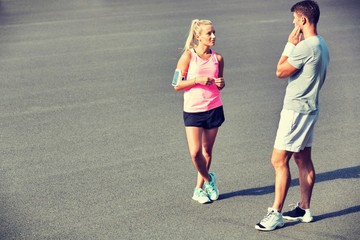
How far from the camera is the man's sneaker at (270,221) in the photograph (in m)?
7.13

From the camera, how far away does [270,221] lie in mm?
7137

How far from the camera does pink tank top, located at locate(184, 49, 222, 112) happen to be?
25.1ft

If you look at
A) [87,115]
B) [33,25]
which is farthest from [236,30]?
[87,115]

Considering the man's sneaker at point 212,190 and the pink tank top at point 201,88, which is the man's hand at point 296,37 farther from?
the man's sneaker at point 212,190

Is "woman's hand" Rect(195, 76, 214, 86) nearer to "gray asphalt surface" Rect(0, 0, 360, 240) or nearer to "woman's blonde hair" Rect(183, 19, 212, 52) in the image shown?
"woman's blonde hair" Rect(183, 19, 212, 52)

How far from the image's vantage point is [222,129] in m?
10.4

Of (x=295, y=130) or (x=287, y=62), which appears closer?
(x=287, y=62)

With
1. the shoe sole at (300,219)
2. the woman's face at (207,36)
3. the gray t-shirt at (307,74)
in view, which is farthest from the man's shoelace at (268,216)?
the woman's face at (207,36)

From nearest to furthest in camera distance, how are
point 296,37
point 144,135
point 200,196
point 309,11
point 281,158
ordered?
1. point 309,11
2. point 296,37
3. point 281,158
4. point 200,196
5. point 144,135

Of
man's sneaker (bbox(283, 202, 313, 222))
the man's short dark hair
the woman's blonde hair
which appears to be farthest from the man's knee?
the woman's blonde hair

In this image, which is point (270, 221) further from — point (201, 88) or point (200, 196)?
point (201, 88)

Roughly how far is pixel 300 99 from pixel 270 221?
1.24 metres

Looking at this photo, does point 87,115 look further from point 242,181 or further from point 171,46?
point 171,46

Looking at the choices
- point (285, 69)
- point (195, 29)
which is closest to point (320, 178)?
point (285, 69)
